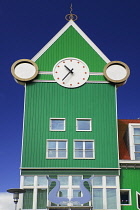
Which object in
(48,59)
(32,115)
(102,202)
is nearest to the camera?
(102,202)

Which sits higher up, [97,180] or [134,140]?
[134,140]

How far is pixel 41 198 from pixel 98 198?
4737mm

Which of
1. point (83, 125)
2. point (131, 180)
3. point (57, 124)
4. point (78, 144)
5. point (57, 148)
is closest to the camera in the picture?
point (131, 180)

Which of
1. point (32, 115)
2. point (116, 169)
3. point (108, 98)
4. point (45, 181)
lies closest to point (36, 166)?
point (45, 181)

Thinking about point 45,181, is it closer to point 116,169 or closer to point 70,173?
point 70,173

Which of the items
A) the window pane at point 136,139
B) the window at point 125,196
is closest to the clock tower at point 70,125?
the window at point 125,196

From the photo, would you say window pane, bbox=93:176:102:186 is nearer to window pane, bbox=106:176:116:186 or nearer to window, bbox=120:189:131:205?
window pane, bbox=106:176:116:186

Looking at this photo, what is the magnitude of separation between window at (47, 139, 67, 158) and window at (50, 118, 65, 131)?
3.66ft

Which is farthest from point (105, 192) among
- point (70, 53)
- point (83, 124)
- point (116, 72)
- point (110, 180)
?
point (70, 53)

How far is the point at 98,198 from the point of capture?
101ft

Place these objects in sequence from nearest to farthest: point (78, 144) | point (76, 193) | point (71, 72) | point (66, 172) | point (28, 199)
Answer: point (28, 199) < point (76, 193) < point (66, 172) < point (78, 144) < point (71, 72)

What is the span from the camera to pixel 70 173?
31328mm

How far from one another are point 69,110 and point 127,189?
28.2 ft

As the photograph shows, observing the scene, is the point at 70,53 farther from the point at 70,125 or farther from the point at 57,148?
the point at 57,148
